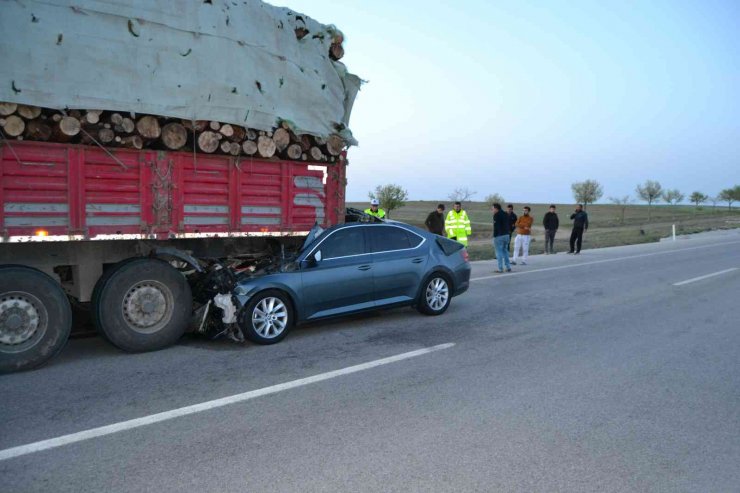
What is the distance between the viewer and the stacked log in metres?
5.82

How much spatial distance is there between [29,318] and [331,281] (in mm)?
3360

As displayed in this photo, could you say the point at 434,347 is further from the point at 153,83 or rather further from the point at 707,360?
the point at 153,83

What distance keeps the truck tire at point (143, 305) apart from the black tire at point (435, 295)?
337cm

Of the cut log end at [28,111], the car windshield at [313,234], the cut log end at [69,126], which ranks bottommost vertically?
the car windshield at [313,234]

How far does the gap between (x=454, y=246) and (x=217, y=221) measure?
3.83 m

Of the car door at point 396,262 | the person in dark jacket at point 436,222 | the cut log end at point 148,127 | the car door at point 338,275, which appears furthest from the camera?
the person in dark jacket at point 436,222

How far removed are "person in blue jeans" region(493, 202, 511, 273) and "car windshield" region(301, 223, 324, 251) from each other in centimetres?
810

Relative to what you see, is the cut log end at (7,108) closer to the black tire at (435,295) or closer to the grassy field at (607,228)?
the black tire at (435,295)

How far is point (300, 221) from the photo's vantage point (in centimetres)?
803

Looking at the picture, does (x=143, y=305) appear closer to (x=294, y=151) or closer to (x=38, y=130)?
(x=38, y=130)

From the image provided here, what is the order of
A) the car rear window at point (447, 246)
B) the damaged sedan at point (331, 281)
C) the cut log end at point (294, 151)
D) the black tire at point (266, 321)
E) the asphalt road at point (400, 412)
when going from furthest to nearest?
the car rear window at point (447, 246)
the cut log end at point (294, 151)
the damaged sedan at point (331, 281)
the black tire at point (266, 321)
the asphalt road at point (400, 412)

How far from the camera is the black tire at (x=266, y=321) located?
6.82 meters

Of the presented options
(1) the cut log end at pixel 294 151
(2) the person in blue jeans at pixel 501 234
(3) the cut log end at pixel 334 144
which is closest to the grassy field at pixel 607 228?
(2) the person in blue jeans at pixel 501 234

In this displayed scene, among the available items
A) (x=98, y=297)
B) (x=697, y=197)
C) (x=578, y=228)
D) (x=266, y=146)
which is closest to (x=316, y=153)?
(x=266, y=146)
